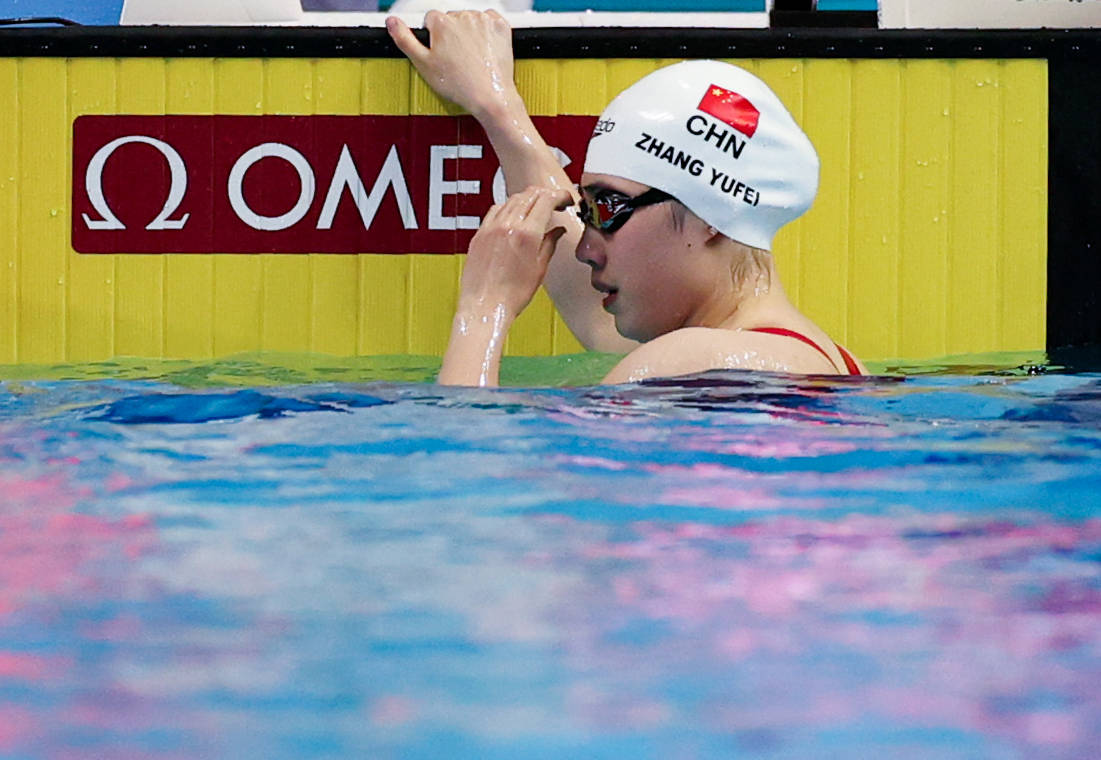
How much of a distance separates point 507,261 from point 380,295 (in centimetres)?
77

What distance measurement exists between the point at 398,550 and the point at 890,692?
1.91ft

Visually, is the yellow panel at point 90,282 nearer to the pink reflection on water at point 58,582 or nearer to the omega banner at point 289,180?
the omega banner at point 289,180

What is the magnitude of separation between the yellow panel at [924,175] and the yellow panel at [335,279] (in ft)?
4.40

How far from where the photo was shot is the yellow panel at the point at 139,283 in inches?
135

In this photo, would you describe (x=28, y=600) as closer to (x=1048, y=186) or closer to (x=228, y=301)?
(x=228, y=301)

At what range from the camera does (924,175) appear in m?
3.42

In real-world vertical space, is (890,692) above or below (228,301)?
below

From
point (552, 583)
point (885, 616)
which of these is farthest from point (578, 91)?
point (885, 616)

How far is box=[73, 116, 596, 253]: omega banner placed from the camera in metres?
3.42

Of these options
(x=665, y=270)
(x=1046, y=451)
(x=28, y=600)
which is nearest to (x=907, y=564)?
(x=1046, y=451)

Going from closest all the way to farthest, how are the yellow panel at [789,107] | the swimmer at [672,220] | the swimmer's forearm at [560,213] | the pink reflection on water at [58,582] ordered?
1. the pink reflection on water at [58,582]
2. the swimmer at [672,220]
3. the swimmer's forearm at [560,213]
4. the yellow panel at [789,107]

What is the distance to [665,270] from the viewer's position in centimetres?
271

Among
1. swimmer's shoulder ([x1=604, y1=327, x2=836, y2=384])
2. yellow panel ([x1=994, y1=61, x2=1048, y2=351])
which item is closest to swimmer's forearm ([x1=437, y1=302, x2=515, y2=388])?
swimmer's shoulder ([x1=604, y1=327, x2=836, y2=384])

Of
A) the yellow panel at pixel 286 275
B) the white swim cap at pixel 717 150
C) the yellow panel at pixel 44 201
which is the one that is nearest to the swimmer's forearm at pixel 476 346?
the white swim cap at pixel 717 150
